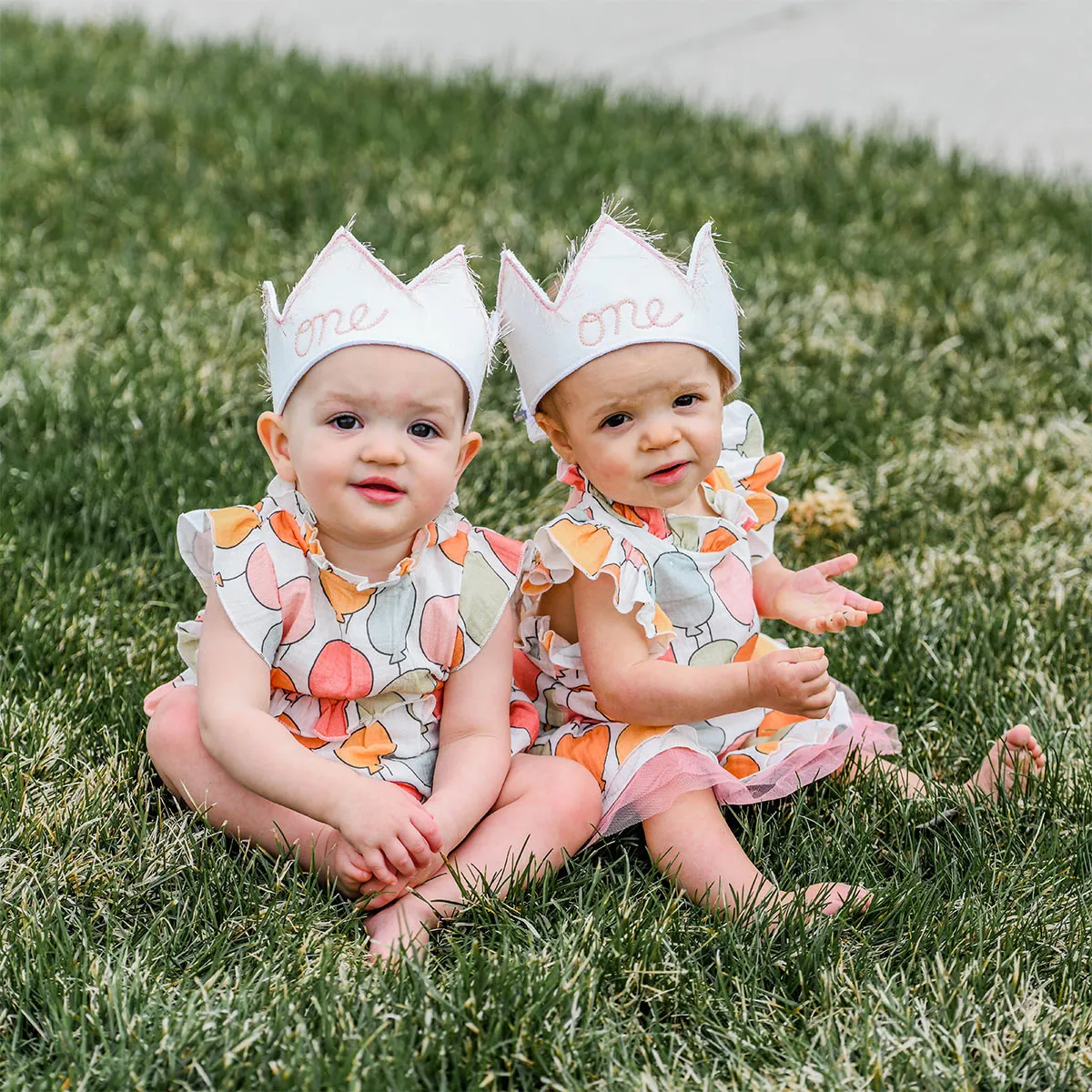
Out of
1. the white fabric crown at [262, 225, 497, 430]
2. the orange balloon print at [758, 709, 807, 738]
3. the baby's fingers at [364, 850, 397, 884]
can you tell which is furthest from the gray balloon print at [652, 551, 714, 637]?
the baby's fingers at [364, 850, 397, 884]

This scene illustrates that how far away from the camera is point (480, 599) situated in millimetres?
2504

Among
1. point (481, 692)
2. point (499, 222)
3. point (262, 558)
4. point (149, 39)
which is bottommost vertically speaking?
point (481, 692)

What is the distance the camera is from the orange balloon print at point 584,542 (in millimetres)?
2441

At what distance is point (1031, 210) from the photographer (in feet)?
19.1

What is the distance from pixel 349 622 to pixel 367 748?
0.22 metres

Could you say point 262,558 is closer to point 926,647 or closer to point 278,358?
point 278,358

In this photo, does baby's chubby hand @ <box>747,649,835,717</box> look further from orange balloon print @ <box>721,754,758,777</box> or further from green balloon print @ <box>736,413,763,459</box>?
green balloon print @ <box>736,413,763,459</box>

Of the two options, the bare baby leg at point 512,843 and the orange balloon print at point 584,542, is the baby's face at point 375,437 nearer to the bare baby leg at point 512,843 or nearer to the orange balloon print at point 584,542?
the orange balloon print at point 584,542

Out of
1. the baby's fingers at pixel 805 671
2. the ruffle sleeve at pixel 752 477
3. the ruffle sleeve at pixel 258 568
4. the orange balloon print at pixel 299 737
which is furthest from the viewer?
the ruffle sleeve at pixel 752 477

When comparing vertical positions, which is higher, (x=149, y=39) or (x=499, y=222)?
(x=149, y=39)

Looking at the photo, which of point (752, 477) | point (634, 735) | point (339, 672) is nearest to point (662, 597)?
point (634, 735)

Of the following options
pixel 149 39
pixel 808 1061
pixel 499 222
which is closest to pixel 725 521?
pixel 808 1061

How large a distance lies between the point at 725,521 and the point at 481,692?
536 millimetres

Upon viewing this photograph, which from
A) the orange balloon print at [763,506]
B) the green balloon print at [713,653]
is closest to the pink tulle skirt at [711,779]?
the green balloon print at [713,653]
